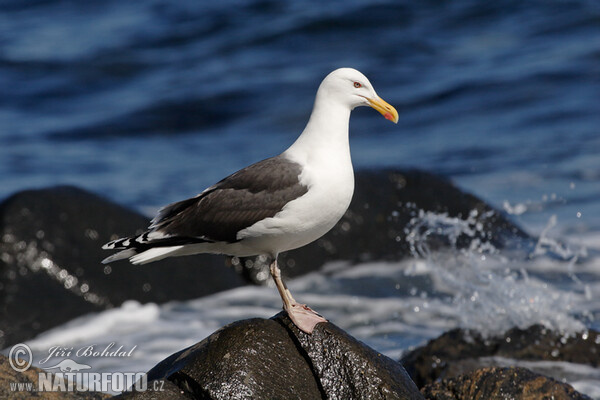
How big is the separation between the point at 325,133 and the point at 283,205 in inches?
20.6

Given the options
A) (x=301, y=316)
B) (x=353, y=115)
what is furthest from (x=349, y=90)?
(x=353, y=115)

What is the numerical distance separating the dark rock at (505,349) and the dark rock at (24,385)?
2.96m

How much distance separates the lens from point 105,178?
12664 mm

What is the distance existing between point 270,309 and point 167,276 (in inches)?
44.1

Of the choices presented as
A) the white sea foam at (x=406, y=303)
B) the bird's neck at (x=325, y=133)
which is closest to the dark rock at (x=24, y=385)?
the bird's neck at (x=325, y=133)

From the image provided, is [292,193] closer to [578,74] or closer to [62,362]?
[62,362]

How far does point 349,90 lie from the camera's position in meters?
5.14

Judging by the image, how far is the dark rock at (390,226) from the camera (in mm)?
9352

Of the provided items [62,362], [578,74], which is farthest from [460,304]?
[578,74]

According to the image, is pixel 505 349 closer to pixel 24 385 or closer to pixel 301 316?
pixel 301 316

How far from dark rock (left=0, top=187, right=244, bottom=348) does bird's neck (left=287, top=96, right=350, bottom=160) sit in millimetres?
3857

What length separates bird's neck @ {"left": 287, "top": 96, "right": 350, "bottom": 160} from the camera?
496cm

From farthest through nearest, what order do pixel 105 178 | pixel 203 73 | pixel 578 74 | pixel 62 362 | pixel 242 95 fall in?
pixel 203 73 < pixel 242 95 < pixel 578 74 < pixel 105 178 < pixel 62 362

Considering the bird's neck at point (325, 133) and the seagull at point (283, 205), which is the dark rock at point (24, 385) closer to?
the seagull at point (283, 205)
